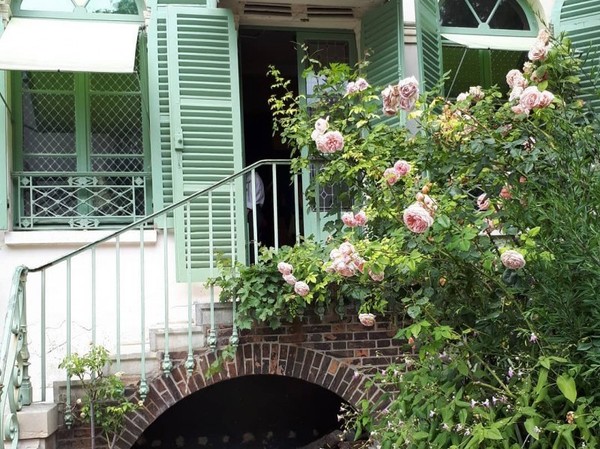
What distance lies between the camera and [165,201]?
18.3ft

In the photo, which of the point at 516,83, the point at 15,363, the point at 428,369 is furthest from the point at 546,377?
the point at 15,363

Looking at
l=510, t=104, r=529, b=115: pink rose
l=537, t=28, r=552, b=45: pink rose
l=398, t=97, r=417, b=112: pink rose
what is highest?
l=537, t=28, r=552, b=45: pink rose

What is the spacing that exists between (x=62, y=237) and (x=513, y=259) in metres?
4.09

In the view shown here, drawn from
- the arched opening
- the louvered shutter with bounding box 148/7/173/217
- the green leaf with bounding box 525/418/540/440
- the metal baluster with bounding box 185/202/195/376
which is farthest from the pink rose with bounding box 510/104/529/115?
the arched opening

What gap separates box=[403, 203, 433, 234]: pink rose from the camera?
2479 millimetres

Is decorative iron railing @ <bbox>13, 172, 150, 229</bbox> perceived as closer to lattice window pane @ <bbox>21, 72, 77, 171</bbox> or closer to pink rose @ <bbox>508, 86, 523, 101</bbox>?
lattice window pane @ <bbox>21, 72, 77, 171</bbox>

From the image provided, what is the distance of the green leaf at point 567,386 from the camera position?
7.39 ft

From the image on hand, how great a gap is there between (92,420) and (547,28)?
3.38 m

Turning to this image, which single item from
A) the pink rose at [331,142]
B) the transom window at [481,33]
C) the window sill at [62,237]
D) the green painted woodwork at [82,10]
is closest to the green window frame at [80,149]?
the window sill at [62,237]

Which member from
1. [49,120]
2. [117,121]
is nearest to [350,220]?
[117,121]

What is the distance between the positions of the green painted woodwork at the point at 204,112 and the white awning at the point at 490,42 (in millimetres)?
2144

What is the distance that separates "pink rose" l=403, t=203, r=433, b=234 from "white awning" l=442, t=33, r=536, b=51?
398cm

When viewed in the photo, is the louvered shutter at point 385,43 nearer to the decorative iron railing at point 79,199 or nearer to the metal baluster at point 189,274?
the metal baluster at point 189,274

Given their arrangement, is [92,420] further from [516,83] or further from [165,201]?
[516,83]
